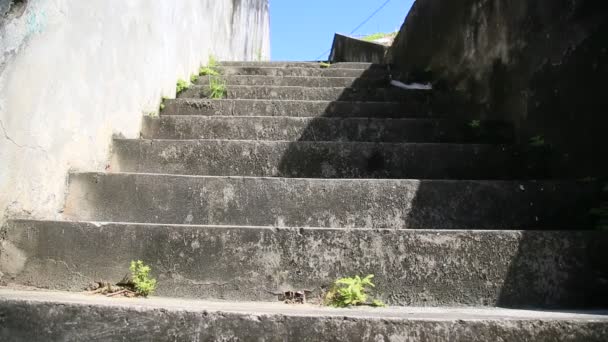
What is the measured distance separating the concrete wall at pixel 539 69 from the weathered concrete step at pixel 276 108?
68 centimetres

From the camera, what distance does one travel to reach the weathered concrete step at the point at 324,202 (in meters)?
2.15

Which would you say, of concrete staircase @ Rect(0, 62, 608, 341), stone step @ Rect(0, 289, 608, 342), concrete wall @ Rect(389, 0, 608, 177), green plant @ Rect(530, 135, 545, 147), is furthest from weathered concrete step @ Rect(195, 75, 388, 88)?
stone step @ Rect(0, 289, 608, 342)

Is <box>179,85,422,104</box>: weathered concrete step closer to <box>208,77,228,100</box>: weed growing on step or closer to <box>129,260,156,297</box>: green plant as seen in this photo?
<box>208,77,228,100</box>: weed growing on step

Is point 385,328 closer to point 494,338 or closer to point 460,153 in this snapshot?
point 494,338

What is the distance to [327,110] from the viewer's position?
12.0 feet

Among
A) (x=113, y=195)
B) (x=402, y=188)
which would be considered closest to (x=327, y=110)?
(x=402, y=188)

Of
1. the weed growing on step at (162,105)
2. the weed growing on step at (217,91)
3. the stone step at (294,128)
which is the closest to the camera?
the stone step at (294,128)

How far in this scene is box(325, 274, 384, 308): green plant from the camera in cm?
167

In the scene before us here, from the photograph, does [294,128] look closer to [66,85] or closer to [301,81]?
[66,85]

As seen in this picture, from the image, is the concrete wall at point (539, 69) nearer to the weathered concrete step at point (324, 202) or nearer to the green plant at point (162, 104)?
the weathered concrete step at point (324, 202)

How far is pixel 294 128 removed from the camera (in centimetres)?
319

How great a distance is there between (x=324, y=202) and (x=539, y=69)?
1.48 m

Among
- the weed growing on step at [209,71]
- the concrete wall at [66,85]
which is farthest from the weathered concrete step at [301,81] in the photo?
the concrete wall at [66,85]

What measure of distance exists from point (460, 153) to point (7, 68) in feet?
7.24
